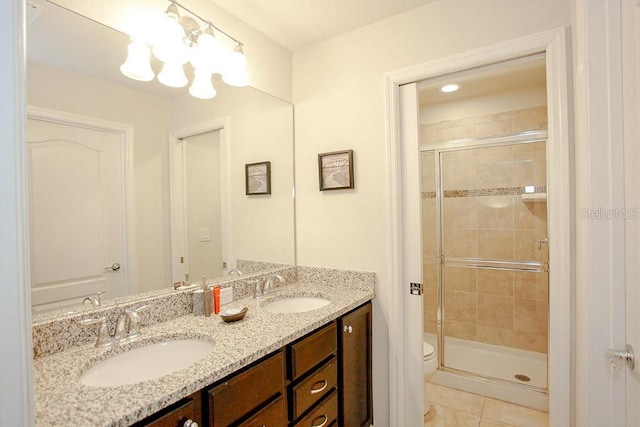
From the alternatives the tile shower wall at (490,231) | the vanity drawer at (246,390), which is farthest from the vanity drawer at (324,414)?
the tile shower wall at (490,231)

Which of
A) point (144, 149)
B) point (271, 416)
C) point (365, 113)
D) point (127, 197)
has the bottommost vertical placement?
point (271, 416)

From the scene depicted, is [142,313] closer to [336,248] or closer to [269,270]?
[269,270]

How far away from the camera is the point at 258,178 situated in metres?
2.02

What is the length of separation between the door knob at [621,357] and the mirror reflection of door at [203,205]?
1.67 meters

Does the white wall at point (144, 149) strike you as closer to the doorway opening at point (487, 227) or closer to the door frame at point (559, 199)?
the door frame at point (559, 199)

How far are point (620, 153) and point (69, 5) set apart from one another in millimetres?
1983

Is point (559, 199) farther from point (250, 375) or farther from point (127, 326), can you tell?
point (127, 326)

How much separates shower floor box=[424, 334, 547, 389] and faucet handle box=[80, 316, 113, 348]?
255cm

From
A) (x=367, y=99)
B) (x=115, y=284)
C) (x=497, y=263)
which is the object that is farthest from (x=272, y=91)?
(x=497, y=263)

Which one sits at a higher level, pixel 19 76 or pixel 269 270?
pixel 19 76

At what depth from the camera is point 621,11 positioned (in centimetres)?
103

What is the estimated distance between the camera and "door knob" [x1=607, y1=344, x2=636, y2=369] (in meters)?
0.98

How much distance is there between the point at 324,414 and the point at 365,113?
1.57 metres

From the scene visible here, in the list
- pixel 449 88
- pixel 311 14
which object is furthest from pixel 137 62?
pixel 449 88
